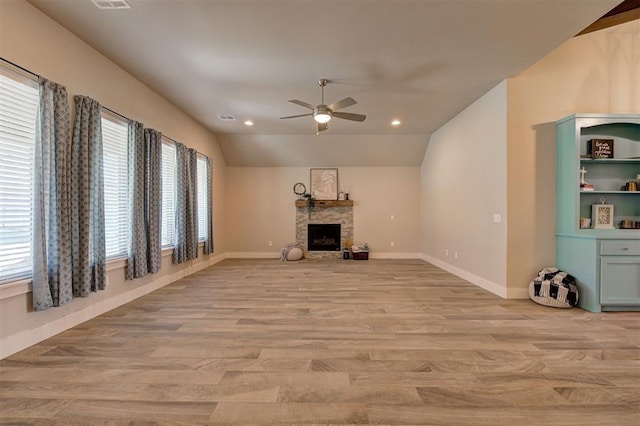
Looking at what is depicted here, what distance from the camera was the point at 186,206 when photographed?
534cm

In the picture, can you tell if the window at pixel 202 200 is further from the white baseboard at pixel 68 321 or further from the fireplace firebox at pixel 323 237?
the fireplace firebox at pixel 323 237

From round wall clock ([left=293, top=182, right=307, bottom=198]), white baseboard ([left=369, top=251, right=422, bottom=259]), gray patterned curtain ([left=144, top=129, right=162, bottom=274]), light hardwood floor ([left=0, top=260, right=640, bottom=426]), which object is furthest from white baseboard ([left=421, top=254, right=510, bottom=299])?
gray patterned curtain ([left=144, top=129, right=162, bottom=274])

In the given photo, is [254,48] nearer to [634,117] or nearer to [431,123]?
[431,123]

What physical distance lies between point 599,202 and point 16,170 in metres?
6.60

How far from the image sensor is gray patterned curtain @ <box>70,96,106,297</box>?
2.97 metres

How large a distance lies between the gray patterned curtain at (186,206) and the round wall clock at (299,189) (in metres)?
2.86

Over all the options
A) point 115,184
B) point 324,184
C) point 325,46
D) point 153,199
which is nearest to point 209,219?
point 153,199

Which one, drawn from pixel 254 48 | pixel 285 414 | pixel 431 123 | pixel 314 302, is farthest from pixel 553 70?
pixel 285 414

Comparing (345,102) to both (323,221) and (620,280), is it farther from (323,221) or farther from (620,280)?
(323,221)

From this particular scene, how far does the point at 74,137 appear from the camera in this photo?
9.79ft

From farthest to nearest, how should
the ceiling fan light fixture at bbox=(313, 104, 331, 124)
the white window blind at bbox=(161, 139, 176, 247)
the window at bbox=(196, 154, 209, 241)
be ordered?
the window at bbox=(196, 154, 209, 241), the white window blind at bbox=(161, 139, 176, 247), the ceiling fan light fixture at bbox=(313, 104, 331, 124)

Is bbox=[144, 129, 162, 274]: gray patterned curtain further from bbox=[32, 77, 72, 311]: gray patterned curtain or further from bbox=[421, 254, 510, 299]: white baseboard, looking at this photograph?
bbox=[421, 254, 510, 299]: white baseboard

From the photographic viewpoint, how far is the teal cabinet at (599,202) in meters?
3.38

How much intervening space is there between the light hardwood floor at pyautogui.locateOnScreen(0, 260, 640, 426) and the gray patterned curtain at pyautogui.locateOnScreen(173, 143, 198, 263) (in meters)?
1.47
